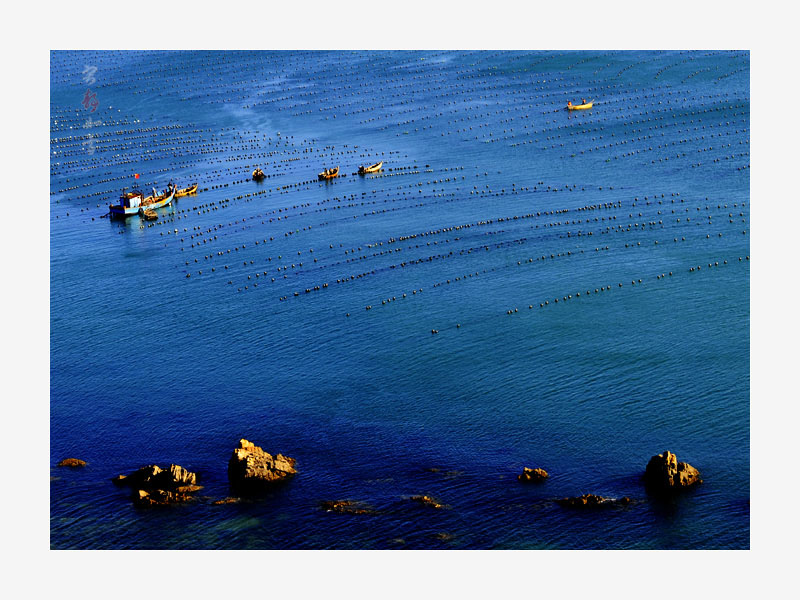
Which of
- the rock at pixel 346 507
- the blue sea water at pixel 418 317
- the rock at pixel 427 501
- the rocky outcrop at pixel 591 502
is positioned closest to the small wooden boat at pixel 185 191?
the blue sea water at pixel 418 317

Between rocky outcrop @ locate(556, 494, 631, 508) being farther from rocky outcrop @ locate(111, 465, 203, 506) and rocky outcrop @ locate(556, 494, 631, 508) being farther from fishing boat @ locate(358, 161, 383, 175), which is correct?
fishing boat @ locate(358, 161, 383, 175)

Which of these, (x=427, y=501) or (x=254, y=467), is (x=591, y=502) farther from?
(x=254, y=467)

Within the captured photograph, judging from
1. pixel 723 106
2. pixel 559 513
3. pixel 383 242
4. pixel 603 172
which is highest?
pixel 723 106

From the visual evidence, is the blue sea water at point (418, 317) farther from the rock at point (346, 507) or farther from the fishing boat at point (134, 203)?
the fishing boat at point (134, 203)

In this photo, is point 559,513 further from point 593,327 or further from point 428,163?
Result: point 428,163

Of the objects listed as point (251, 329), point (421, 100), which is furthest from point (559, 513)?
point (421, 100)

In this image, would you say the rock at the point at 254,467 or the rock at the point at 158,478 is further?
the rock at the point at 254,467

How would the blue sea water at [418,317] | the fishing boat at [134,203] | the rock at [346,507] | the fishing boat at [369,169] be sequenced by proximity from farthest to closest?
1. the fishing boat at [369,169]
2. the fishing boat at [134,203]
3. the blue sea water at [418,317]
4. the rock at [346,507]
